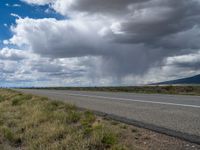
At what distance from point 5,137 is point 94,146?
289cm

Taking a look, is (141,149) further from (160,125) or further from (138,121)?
(138,121)

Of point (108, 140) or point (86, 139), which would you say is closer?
point (108, 140)

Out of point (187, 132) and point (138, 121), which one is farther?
point (138, 121)

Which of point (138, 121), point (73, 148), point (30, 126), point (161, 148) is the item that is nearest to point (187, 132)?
point (161, 148)

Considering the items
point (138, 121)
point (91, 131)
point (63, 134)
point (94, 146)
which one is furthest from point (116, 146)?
point (138, 121)

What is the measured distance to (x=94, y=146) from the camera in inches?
215

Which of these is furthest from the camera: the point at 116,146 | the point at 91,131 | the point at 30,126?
the point at 30,126

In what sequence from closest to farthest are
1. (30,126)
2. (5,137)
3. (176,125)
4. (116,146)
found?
(116,146)
(5,137)
(176,125)
(30,126)

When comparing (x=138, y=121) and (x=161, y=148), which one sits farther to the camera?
(x=138, y=121)

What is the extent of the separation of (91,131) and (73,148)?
1186mm

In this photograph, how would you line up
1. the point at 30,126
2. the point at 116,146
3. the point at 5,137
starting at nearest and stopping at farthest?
the point at 116,146 < the point at 5,137 < the point at 30,126

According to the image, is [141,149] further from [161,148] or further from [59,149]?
[59,149]

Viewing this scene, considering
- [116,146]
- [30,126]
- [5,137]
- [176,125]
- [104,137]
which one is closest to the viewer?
[116,146]

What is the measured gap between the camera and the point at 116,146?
Result: 17.1 feet
